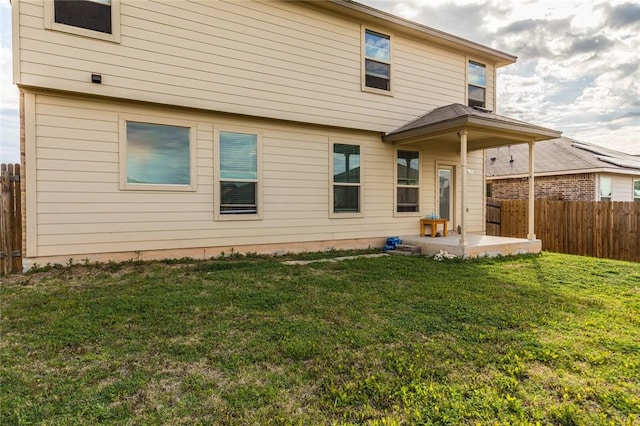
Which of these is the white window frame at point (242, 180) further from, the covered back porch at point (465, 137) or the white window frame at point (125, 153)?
the covered back porch at point (465, 137)

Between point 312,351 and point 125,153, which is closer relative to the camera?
point 312,351

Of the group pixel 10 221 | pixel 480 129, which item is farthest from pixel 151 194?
pixel 480 129

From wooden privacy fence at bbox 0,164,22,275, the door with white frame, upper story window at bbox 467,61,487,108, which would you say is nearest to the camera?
wooden privacy fence at bbox 0,164,22,275

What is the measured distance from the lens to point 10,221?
5148 millimetres

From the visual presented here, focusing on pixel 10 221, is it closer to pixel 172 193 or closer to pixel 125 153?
pixel 125 153

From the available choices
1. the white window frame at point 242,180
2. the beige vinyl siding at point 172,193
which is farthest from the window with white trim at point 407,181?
the white window frame at point 242,180

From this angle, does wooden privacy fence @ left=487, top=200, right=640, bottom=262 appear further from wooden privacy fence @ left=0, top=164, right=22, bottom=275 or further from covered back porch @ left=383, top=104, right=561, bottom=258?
wooden privacy fence @ left=0, top=164, right=22, bottom=275

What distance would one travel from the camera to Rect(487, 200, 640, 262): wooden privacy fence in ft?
27.7

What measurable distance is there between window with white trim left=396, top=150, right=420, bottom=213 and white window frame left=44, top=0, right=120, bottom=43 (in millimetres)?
6686

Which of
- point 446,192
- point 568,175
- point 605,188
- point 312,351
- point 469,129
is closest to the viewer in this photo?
point 312,351

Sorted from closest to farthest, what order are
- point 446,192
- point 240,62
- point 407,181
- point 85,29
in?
point 85,29
point 240,62
point 407,181
point 446,192

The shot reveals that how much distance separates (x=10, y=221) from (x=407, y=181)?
8.33m

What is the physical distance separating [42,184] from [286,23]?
565 cm

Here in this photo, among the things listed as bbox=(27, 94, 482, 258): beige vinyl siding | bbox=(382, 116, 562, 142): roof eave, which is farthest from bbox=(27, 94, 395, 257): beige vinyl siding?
bbox=(382, 116, 562, 142): roof eave
